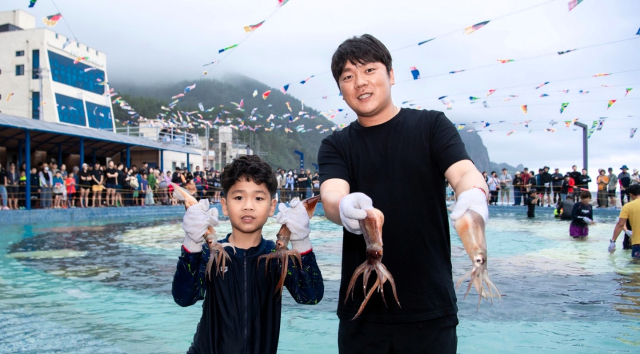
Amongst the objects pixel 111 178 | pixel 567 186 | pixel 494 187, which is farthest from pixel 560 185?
pixel 111 178

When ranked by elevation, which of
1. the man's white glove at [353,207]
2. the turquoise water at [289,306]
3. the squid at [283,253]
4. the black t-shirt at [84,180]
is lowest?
the turquoise water at [289,306]

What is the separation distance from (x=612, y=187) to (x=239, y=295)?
21.6 metres

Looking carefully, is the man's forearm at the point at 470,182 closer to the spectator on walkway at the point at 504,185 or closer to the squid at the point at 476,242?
the squid at the point at 476,242

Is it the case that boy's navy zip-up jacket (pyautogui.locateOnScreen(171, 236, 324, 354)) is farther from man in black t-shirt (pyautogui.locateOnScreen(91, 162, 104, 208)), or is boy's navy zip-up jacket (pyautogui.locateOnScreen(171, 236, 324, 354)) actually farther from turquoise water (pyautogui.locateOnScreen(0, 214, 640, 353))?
man in black t-shirt (pyautogui.locateOnScreen(91, 162, 104, 208))

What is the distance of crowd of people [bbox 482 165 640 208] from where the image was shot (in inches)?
782

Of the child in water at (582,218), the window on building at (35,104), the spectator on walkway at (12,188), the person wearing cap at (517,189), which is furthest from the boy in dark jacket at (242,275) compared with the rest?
the window on building at (35,104)

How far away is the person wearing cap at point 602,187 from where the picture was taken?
2100cm

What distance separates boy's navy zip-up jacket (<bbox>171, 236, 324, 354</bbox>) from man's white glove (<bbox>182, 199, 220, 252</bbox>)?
5 centimetres

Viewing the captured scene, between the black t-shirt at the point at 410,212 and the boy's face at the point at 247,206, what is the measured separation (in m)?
0.53

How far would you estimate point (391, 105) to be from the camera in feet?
6.72

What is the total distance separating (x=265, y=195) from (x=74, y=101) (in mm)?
36671

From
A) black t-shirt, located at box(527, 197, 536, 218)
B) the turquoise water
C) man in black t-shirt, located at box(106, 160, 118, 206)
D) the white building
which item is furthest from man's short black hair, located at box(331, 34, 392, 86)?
the white building

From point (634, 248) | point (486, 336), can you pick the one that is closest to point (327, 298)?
point (486, 336)

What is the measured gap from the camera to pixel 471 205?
1530 millimetres
